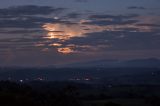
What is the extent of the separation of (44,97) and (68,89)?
2190cm

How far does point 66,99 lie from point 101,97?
3842 cm

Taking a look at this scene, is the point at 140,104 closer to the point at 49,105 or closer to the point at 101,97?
the point at 101,97

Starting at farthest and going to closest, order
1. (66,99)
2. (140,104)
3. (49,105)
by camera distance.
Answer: (140,104) < (66,99) < (49,105)

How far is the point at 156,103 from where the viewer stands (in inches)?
4033

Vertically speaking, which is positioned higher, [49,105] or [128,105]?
[49,105]

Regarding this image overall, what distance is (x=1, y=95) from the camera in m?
54.9

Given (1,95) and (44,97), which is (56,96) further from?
(1,95)

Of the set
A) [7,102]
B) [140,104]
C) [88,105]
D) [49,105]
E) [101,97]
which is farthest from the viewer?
[101,97]

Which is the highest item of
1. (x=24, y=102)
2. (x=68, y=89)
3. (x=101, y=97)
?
(x=24, y=102)

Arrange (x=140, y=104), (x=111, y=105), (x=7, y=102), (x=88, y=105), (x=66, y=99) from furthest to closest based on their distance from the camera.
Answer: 1. (x=140, y=104)
2. (x=88, y=105)
3. (x=66, y=99)
4. (x=111, y=105)
5. (x=7, y=102)

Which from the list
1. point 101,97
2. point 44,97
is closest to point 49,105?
point 44,97

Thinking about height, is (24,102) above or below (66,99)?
above

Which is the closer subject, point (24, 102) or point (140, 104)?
point (24, 102)

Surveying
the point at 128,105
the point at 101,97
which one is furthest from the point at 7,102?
the point at 101,97
